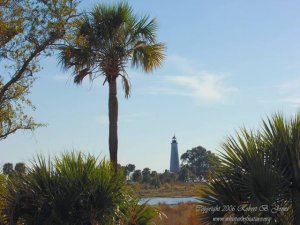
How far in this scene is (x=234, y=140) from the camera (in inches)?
373

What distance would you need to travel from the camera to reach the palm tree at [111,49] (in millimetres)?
16984

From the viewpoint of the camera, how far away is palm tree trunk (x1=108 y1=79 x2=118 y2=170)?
1670 cm

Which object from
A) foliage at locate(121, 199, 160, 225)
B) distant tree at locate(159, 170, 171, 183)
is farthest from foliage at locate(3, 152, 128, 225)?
distant tree at locate(159, 170, 171, 183)

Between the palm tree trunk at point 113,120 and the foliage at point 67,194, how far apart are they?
521 centimetres

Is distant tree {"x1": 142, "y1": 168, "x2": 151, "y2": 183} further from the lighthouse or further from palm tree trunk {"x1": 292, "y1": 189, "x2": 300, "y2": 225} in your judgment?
palm tree trunk {"x1": 292, "y1": 189, "x2": 300, "y2": 225}

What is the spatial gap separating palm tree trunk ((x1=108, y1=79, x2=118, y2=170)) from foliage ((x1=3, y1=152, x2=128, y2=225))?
17.1 feet

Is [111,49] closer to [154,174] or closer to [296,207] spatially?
[296,207]

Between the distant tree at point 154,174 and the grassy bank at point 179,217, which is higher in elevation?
the distant tree at point 154,174

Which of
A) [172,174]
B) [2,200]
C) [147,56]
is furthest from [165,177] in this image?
[2,200]

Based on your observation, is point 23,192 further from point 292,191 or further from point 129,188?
point 292,191

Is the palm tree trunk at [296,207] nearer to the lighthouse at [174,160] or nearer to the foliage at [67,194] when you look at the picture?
the foliage at [67,194]

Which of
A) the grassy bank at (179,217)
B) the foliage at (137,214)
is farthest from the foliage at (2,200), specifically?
the grassy bank at (179,217)

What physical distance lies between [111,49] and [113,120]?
95.6 inches

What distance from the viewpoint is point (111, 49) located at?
56.0 feet
